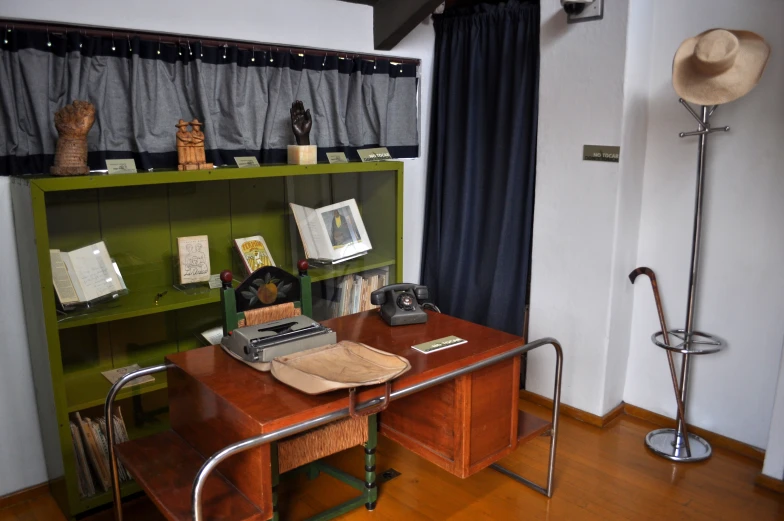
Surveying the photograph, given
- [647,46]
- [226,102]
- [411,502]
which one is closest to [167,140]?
[226,102]

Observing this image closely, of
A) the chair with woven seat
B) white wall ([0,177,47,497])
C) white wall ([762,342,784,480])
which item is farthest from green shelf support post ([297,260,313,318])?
white wall ([762,342,784,480])

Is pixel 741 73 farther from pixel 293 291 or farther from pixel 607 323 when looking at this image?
pixel 293 291

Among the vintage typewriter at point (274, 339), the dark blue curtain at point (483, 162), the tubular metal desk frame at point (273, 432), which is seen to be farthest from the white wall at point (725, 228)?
the vintage typewriter at point (274, 339)

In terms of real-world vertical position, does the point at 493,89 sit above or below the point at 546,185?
above

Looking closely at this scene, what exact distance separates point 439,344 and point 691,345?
151 cm

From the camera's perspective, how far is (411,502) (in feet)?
8.59

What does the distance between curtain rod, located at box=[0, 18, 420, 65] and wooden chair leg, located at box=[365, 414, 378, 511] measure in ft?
5.99

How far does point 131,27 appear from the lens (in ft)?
8.59

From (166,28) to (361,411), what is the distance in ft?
6.24

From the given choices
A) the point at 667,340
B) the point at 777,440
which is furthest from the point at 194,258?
the point at 777,440

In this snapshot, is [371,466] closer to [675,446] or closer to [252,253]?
[252,253]

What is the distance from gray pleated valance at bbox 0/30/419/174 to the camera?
2453mm

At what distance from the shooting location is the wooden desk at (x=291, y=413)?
5.84 ft

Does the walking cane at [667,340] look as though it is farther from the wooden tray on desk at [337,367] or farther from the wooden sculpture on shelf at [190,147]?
the wooden sculpture on shelf at [190,147]
